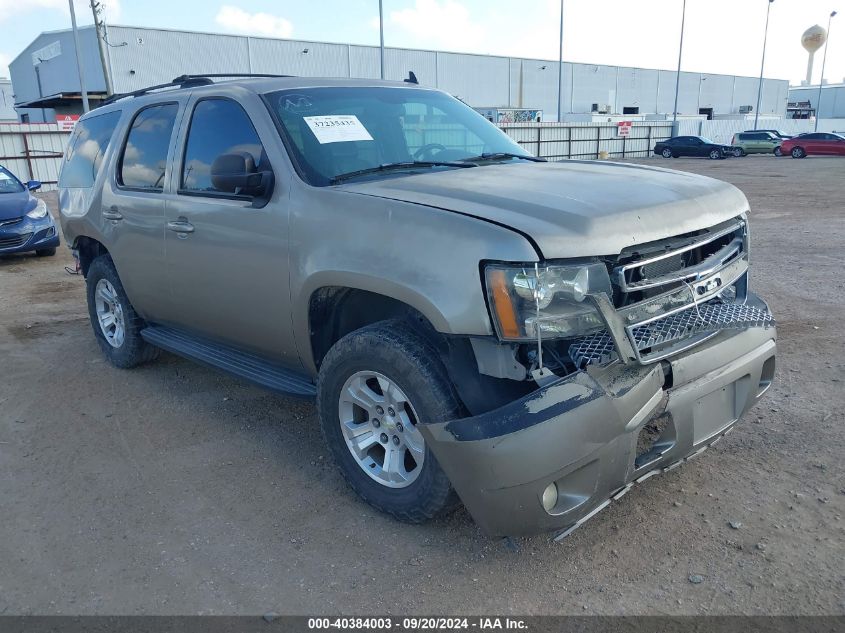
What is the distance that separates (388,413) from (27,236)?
9.48 m

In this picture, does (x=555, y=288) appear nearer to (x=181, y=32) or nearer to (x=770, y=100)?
(x=181, y=32)

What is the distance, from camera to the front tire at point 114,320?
5.15 m

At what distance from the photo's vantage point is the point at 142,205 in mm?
4480

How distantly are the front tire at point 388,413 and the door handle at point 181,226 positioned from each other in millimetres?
1364

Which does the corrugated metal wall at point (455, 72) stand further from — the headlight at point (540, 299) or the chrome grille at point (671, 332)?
the headlight at point (540, 299)

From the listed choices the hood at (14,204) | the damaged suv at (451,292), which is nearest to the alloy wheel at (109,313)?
the damaged suv at (451,292)

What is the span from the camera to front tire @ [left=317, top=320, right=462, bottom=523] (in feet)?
9.31

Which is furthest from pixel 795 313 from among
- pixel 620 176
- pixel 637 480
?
pixel 637 480

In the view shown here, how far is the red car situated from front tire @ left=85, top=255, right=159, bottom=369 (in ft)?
131

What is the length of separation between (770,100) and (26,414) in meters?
97.7

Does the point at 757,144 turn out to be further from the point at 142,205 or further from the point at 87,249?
the point at 142,205

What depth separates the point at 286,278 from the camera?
342cm

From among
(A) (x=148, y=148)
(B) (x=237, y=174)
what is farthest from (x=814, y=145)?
(B) (x=237, y=174)

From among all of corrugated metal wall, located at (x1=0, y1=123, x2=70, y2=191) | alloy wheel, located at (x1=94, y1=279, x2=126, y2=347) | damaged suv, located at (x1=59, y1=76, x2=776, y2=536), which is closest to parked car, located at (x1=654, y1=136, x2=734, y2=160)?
corrugated metal wall, located at (x1=0, y1=123, x2=70, y2=191)
